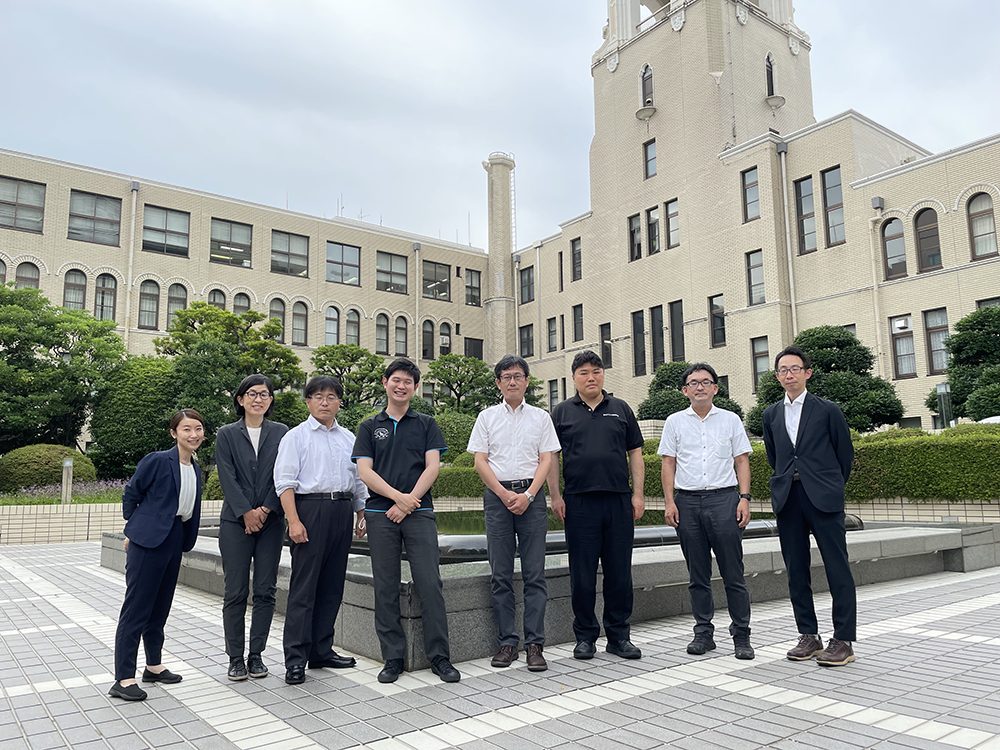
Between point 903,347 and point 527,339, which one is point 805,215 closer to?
point 903,347

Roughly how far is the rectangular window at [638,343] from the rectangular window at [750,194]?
5744 mm

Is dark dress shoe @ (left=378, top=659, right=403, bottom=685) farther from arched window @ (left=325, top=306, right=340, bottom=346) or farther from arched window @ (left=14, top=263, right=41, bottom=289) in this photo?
arched window @ (left=325, top=306, right=340, bottom=346)

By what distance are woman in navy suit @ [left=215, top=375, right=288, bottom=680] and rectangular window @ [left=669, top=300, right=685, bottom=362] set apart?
24704 millimetres

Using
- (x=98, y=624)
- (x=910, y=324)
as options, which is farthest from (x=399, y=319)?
(x=98, y=624)

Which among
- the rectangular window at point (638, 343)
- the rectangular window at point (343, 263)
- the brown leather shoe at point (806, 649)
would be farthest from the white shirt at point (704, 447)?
the rectangular window at point (343, 263)

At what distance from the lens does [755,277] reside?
2547 cm

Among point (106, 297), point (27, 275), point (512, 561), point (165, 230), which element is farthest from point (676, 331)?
point (512, 561)

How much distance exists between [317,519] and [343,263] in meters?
31.5

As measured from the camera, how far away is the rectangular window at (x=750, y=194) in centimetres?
2544

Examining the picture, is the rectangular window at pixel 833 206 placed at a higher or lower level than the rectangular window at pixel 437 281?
lower

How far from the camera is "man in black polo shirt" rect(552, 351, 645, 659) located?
4.75 meters

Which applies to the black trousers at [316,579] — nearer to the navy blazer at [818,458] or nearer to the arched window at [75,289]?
the navy blazer at [818,458]

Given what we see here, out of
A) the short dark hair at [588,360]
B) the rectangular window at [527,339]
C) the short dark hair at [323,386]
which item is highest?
the rectangular window at [527,339]

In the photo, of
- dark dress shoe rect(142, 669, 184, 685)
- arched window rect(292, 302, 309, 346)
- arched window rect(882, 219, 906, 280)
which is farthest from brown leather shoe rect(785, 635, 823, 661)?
arched window rect(292, 302, 309, 346)
